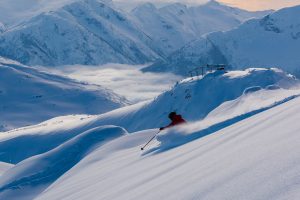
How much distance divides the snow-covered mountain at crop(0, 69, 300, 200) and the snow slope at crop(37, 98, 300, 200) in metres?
0.01

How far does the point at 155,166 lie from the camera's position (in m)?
12.6

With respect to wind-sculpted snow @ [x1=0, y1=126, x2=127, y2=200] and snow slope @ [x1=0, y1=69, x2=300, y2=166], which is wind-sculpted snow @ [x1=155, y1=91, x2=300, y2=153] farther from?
snow slope @ [x1=0, y1=69, x2=300, y2=166]

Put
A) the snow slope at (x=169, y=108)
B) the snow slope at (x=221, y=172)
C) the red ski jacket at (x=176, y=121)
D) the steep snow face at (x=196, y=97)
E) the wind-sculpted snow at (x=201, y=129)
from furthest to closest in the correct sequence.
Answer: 1. the snow slope at (x=169, y=108)
2. the steep snow face at (x=196, y=97)
3. the red ski jacket at (x=176, y=121)
4. the wind-sculpted snow at (x=201, y=129)
5. the snow slope at (x=221, y=172)

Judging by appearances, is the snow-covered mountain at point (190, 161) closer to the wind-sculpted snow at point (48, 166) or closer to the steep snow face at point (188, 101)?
the wind-sculpted snow at point (48, 166)

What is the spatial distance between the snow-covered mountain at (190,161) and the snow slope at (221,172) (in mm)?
14

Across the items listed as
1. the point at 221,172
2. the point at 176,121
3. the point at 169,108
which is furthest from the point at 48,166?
the point at 169,108

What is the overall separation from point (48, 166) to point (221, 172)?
14.6m

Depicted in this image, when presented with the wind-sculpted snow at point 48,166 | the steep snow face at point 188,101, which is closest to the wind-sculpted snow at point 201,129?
the wind-sculpted snow at point 48,166

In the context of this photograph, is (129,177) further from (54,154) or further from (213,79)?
(213,79)

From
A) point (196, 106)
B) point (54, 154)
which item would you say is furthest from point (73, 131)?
point (54, 154)

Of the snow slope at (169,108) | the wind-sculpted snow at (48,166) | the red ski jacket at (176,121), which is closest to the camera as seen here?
the red ski jacket at (176,121)

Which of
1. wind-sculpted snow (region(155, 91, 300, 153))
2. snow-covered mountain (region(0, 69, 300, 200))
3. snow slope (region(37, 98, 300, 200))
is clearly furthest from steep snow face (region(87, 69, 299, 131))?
snow slope (region(37, 98, 300, 200))

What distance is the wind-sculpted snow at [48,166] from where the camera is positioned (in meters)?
20.7

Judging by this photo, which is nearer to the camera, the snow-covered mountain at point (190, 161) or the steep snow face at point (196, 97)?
the snow-covered mountain at point (190, 161)
